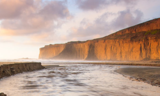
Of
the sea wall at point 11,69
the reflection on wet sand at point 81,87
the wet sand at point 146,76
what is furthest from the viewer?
the sea wall at point 11,69

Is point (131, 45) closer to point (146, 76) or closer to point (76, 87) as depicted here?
point (146, 76)

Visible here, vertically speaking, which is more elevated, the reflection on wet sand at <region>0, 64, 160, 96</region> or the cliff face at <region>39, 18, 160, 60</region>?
the cliff face at <region>39, 18, 160, 60</region>

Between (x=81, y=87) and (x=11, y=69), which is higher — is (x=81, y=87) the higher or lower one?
the lower one

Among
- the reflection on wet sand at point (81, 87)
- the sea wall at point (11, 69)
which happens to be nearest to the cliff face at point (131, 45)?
the sea wall at point (11, 69)

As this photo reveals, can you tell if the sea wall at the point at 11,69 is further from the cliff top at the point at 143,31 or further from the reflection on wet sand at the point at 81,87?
the cliff top at the point at 143,31

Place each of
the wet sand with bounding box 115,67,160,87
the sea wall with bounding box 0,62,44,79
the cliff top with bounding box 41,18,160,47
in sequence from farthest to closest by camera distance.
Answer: the cliff top with bounding box 41,18,160,47, the sea wall with bounding box 0,62,44,79, the wet sand with bounding box 115,67,160,87

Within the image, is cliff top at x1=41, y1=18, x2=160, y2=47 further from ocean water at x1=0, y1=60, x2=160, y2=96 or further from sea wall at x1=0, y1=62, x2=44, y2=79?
ocean water at x1=0, y1=60, x2=160, y2=96

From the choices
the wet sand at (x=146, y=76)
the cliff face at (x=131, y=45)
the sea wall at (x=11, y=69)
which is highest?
the cliff face at (x=131, y=45)

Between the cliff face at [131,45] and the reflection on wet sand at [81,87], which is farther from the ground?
the cliff face at [131,45]

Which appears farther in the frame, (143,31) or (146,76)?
(143,31)

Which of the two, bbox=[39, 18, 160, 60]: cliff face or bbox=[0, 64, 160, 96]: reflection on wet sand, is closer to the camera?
bbox=[0, 64, 160, 96]: reflection on wet sand

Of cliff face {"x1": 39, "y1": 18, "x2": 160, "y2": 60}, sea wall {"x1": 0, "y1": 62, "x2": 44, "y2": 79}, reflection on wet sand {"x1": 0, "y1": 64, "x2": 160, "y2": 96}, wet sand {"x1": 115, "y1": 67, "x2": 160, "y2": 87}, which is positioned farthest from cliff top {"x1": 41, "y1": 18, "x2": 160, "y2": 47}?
reflection on wet sand {"x1": 0, "y1": 64, "x2": 160, "y2": 96}

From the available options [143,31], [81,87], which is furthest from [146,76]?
[143,31]

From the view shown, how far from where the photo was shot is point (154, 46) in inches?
2319
